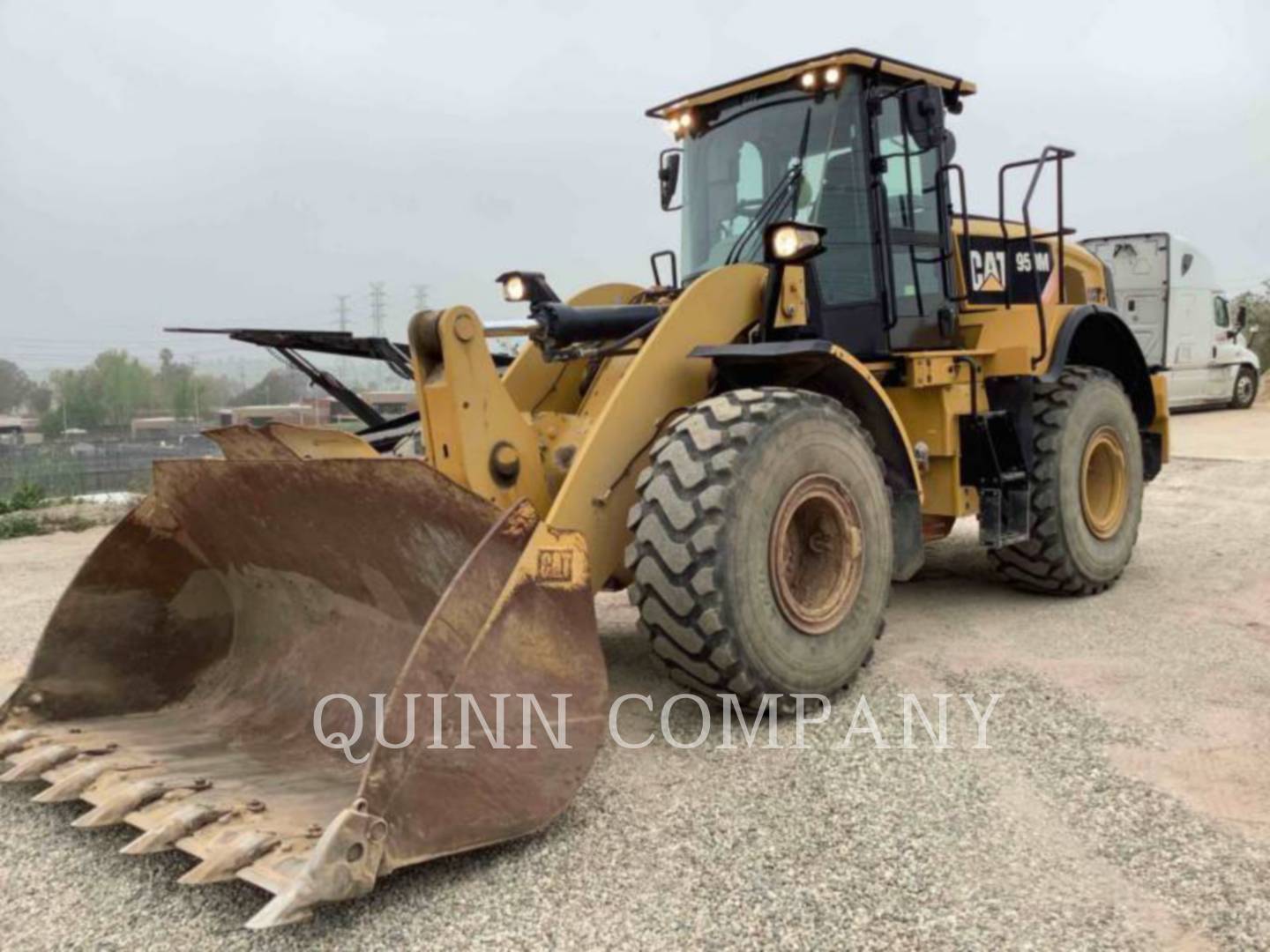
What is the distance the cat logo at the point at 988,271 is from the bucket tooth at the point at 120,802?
15.3 ft

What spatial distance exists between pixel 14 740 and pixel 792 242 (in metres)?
3.21

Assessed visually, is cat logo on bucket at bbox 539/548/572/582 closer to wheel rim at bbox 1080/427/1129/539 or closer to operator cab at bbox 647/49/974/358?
operator cab at bbox 647/49/974/358

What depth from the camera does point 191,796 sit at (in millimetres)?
2980

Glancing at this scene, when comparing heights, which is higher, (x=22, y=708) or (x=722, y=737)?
(x=22, y=708)

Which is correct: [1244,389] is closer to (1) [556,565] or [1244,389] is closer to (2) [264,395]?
(1) [556,565]

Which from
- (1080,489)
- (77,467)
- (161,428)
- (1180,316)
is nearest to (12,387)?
(161,428)

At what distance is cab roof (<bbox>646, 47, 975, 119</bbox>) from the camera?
16.0ft

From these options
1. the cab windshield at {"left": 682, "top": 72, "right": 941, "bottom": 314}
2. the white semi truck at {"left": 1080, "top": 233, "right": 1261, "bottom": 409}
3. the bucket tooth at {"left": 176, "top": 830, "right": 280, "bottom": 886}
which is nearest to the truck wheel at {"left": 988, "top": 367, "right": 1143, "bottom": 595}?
the cab windshield at {"left": 682, "top": 72, "right": 941, "bottom": 314}

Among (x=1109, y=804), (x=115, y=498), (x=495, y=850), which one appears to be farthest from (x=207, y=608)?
(x=115, y=498)

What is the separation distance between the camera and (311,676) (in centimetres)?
391

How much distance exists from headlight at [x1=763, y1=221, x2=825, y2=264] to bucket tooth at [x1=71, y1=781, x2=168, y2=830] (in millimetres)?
2804

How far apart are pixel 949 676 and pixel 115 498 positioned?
431 inches

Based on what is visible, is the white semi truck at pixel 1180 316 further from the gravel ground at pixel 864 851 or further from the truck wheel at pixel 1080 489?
the gravel ground at pixel 864 851

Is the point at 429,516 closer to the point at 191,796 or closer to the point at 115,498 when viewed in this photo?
the point at 191,796
